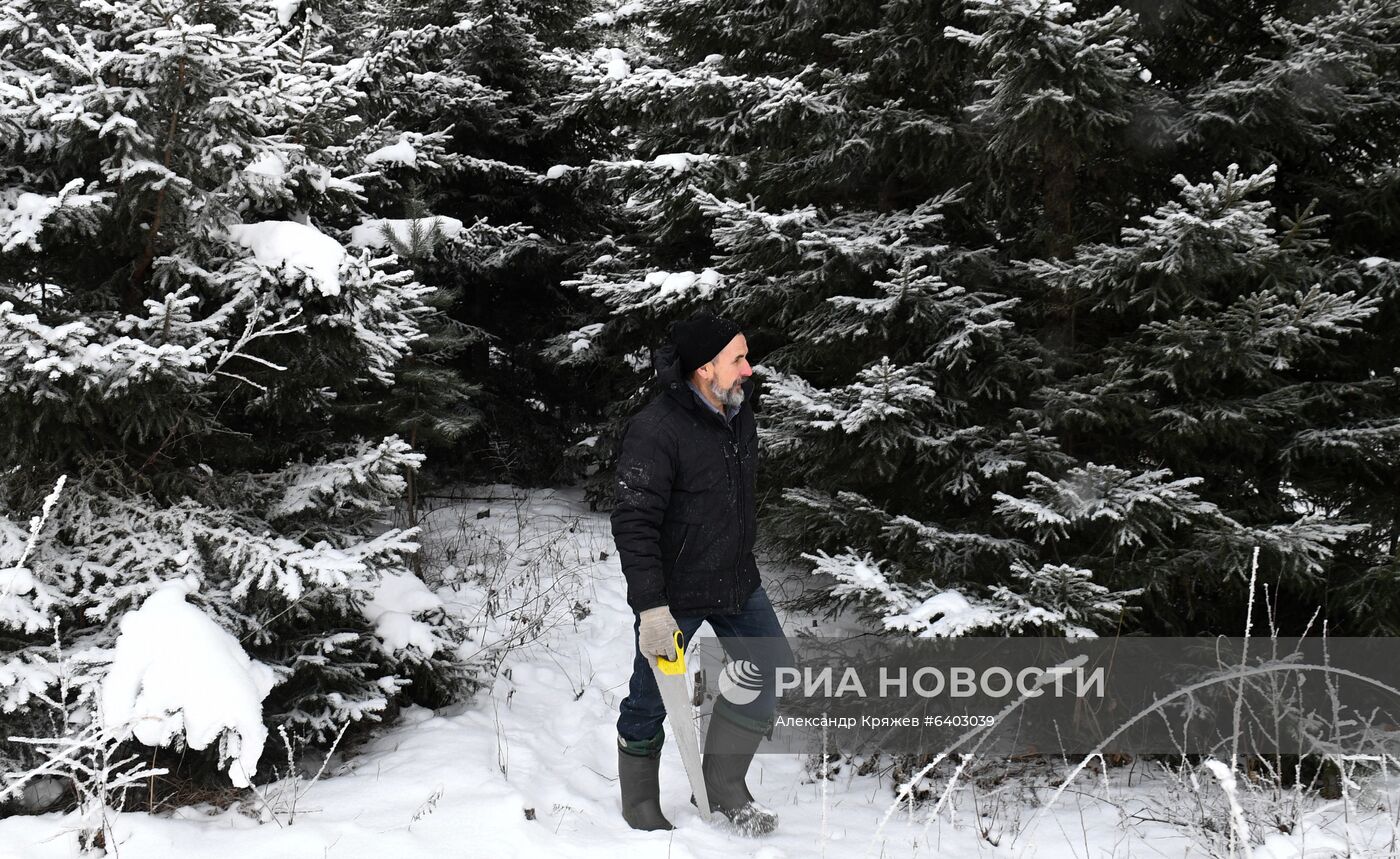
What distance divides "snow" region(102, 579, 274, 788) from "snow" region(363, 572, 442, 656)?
0.99 meters

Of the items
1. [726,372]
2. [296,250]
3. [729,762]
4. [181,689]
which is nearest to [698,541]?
[726,372]

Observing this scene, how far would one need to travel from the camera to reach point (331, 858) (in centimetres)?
308

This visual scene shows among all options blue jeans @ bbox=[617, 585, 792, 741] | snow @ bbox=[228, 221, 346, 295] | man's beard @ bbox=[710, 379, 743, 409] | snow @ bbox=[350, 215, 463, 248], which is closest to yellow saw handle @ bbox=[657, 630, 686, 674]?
blue jeans @ bbox=[617, 585, 792, 741]

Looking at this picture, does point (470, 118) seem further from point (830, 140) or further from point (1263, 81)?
point (1263, 81)

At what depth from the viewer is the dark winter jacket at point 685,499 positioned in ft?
11.0

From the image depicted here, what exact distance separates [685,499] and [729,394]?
1.60ft

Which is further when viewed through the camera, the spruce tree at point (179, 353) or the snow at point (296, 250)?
the snow at point (296, 250)

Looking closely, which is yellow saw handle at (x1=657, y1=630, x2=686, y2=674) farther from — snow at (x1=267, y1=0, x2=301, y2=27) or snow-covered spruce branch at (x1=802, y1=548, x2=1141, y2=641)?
snow at (x1=267, y1=0, x2=301, y2=27)

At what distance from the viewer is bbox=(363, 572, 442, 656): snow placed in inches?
170

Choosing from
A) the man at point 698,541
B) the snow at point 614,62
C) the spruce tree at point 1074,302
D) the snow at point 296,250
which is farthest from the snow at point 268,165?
the snow at point 614,62

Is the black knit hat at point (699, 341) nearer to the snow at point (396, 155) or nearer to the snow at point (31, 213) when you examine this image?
the snow at point (31, 213)

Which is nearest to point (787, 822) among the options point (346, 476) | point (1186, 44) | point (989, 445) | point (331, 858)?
point (331, 858)

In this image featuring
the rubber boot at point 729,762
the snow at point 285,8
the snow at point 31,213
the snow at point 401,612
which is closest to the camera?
the snow at point 31,213

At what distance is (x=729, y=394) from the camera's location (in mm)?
3592
